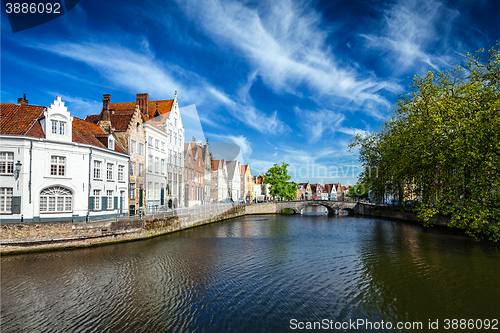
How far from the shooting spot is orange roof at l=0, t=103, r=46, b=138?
20.0m

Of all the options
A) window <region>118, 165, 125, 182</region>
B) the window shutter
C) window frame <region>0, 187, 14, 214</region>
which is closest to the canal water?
the window shutter

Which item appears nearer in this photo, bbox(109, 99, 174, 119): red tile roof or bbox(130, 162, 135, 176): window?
bbox(130, 162, 135, 176): window

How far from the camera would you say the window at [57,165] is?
69.3 ft

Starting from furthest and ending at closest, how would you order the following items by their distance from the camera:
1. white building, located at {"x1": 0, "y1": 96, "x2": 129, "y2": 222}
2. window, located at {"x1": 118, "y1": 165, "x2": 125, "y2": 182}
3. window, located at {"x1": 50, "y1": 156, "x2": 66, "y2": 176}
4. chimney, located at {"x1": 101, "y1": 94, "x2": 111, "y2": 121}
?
chimney, located at {"x1": 101, "y1": 94, "x2": 111, "y2": 121}, window, located at {"x1": 118, "y1": 165, "x2": 125, "y2": 182}, window, located at {"x1": 50, "y1": 156, "x2": 66, "y2": 176}, white building, located at {"x1": 0, "y1": 96, "x2": 129, "y2": 222}

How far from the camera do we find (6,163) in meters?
19.6

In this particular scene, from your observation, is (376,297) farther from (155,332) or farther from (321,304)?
(155,332)

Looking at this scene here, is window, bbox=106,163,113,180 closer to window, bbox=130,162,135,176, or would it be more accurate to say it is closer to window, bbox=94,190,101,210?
window, bbox=94,190,101,210

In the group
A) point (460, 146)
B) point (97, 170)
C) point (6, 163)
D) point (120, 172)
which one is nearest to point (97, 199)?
point (97, 170)

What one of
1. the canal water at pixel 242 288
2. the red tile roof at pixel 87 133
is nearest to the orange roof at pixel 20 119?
the red tile roof at pixel 87 133

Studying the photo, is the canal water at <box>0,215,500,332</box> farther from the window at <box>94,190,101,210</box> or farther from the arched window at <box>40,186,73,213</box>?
the window at <box>94,190,101,210</box>

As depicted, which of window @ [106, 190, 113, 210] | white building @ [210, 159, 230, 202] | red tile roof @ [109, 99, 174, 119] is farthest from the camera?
white building @ [210, 159, 230, 202]

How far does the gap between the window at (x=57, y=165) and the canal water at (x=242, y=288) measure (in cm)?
634

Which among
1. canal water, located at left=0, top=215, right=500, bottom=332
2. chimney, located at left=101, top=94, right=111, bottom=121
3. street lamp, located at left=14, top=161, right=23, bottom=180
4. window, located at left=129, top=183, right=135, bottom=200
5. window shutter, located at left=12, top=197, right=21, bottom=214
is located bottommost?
canal water, located at left=0, top=215, right=500, bottom=332

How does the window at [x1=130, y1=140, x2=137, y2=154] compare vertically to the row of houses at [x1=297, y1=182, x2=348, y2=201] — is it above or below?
above
